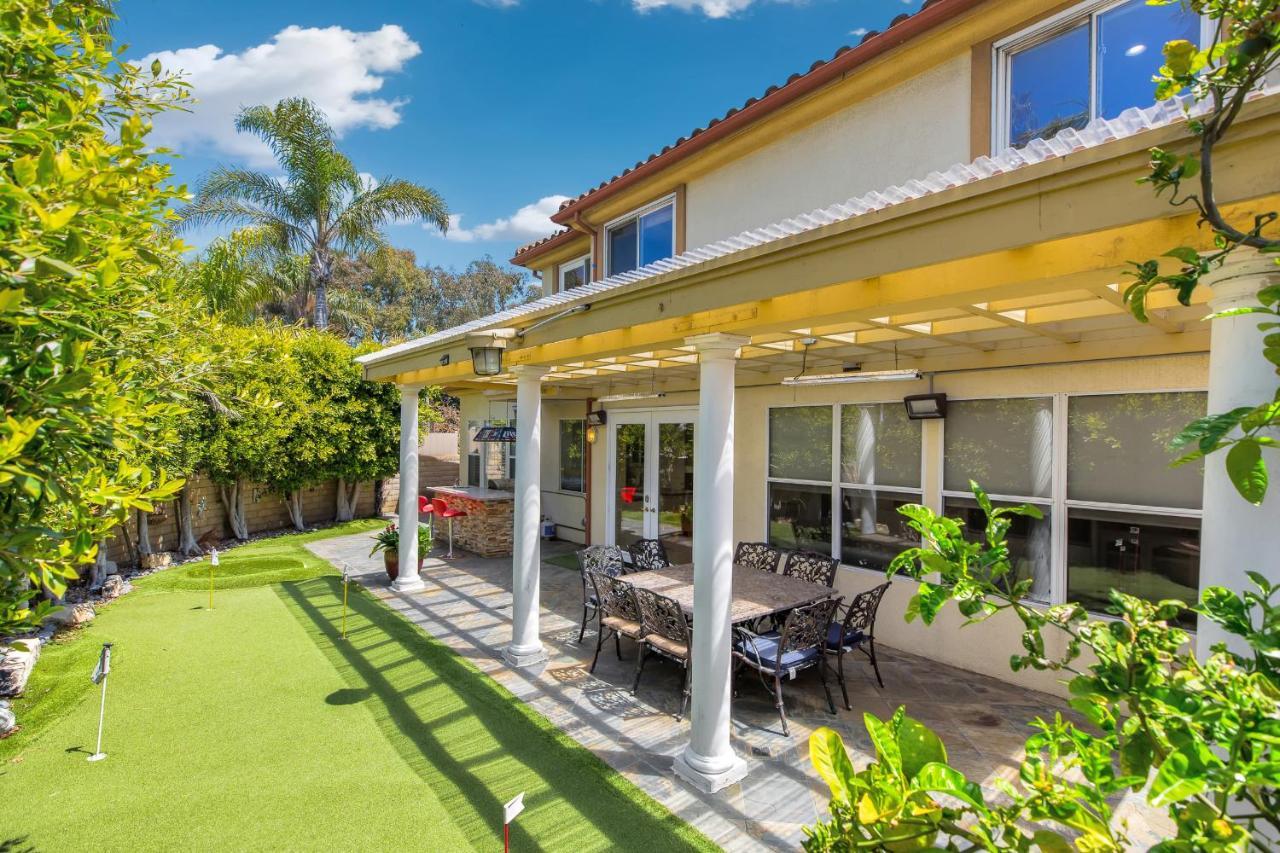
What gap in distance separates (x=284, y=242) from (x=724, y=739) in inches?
789

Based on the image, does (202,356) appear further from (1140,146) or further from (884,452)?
(884,452)

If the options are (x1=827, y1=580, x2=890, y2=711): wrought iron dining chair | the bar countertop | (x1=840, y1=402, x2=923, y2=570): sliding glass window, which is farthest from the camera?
the bar countertop

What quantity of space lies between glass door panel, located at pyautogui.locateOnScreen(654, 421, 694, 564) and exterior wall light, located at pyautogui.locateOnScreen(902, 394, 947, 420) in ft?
14.8

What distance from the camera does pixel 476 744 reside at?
16.4 feet

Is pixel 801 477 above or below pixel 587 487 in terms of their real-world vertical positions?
above

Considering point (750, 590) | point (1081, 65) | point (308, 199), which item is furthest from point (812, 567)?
point (308, 199)

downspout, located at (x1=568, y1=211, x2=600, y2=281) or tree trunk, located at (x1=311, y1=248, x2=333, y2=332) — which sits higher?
tree trunk, located at (x1=311, y1=248, x2=333, y2=332)

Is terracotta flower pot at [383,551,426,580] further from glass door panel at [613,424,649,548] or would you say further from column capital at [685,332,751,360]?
column capital at [685,332,751,360]

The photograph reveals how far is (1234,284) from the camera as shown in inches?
85.4

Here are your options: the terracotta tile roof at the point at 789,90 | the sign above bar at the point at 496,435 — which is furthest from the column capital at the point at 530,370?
the sign above bar at the point at 496,435

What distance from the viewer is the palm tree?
17.4 metres

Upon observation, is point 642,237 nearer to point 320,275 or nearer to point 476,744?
point 476,744

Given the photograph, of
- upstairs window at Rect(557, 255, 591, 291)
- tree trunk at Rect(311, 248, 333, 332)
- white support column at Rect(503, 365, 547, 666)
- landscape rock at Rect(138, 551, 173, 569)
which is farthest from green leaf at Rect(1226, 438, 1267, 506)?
tree trunk at Rect(311, 248, 333, 332)

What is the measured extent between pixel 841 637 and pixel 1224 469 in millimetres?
4035
